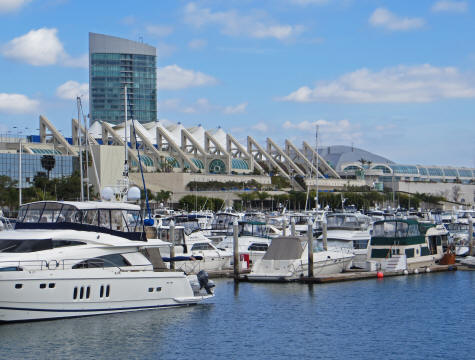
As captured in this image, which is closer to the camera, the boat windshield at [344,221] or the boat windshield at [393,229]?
the boat windshield at [393,229]

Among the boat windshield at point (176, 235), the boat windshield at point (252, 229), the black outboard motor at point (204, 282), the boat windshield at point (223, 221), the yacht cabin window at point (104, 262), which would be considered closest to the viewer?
the yacht cabin window at point (104, 262)

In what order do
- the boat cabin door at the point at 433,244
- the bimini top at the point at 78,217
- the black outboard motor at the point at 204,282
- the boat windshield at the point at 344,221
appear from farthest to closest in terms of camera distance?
the boat windshield at the point at 344,221, the boat cabin door at the point at 433,244, the black outboard motor at the point at 204,282, the bimini top at the point at 78,217

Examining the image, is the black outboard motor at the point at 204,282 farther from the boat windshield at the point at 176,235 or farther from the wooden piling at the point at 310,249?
the boat windshield at the point at 176,235

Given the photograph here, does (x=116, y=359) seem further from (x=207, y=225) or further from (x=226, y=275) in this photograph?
(x=207, y=225)

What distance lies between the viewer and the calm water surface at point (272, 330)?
82.8 ft

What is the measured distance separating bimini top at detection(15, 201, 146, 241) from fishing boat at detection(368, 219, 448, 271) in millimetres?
17963

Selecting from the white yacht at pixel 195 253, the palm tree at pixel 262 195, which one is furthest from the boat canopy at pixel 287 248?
the palm tree at pixel 262 195

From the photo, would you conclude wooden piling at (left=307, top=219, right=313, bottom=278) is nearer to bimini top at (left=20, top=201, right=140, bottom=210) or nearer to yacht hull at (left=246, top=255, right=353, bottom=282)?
yacht hull at (left=246, top=255, right=353, bottom=282)

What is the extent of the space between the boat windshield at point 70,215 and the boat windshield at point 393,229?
19.0 metres

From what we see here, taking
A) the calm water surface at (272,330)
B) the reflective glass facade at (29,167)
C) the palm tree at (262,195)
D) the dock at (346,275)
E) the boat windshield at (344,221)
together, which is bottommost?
the calm water surface at (272,330)

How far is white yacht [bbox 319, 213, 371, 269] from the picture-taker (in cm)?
4694

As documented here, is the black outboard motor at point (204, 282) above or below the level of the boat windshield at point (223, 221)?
below

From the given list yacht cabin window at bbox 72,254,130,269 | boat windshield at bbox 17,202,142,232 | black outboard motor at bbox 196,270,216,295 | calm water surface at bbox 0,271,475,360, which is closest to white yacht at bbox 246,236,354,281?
calm water surface at bbox 0,271,475,360

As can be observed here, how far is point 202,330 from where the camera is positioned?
93.0ft
